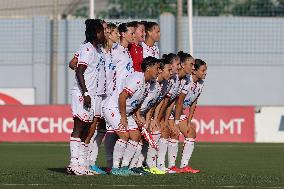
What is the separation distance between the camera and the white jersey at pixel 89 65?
1889 centimetres

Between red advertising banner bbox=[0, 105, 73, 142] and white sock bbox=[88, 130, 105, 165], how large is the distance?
12.2 m

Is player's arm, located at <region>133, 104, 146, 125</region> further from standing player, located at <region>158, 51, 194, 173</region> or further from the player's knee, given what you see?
standing player, located at <region>158, 51, 194, 173</region>

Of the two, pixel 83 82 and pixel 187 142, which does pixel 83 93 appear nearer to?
pixel 83 82

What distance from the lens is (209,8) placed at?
4903cm

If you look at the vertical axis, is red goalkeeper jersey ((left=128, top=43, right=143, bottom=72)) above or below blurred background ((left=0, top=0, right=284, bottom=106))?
above

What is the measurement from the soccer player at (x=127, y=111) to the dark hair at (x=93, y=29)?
782 millimetres

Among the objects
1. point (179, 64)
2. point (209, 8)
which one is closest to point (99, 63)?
point (179, 64)

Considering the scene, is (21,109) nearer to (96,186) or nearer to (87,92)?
(87,92)

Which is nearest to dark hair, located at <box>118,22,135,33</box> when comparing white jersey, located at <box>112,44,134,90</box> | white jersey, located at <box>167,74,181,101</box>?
white jersey, located at <box>112,44,134,90</box>

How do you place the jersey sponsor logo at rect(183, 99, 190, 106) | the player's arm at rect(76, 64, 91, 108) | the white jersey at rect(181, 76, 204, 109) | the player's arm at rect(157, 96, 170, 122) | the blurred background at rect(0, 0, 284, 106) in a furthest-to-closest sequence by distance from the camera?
1. the blurred background at rect(0, 0, 284, 106)
2. the jersey sponsor logo at rect(183, 99, 190, 106)
3. the white jersey at rect(181, 76, 204, 109)
4. the player's arm at rect(157, 96, 170, 122)
5. the player's arm at rect(76, 64, 91, 108)

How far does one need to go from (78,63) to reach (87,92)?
0.54 metres

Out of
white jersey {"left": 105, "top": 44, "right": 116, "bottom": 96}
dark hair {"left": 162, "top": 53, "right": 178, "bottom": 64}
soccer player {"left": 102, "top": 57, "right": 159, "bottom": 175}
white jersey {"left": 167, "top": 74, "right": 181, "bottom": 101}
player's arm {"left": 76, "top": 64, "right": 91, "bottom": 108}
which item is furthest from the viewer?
white jersey {"left": 167, "top": 74, "right": 181, "bottom": 101}

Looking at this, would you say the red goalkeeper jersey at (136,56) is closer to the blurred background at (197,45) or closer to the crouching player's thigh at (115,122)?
the crouching player's thigh at (115,122)

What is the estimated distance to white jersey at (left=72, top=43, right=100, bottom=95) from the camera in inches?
744
